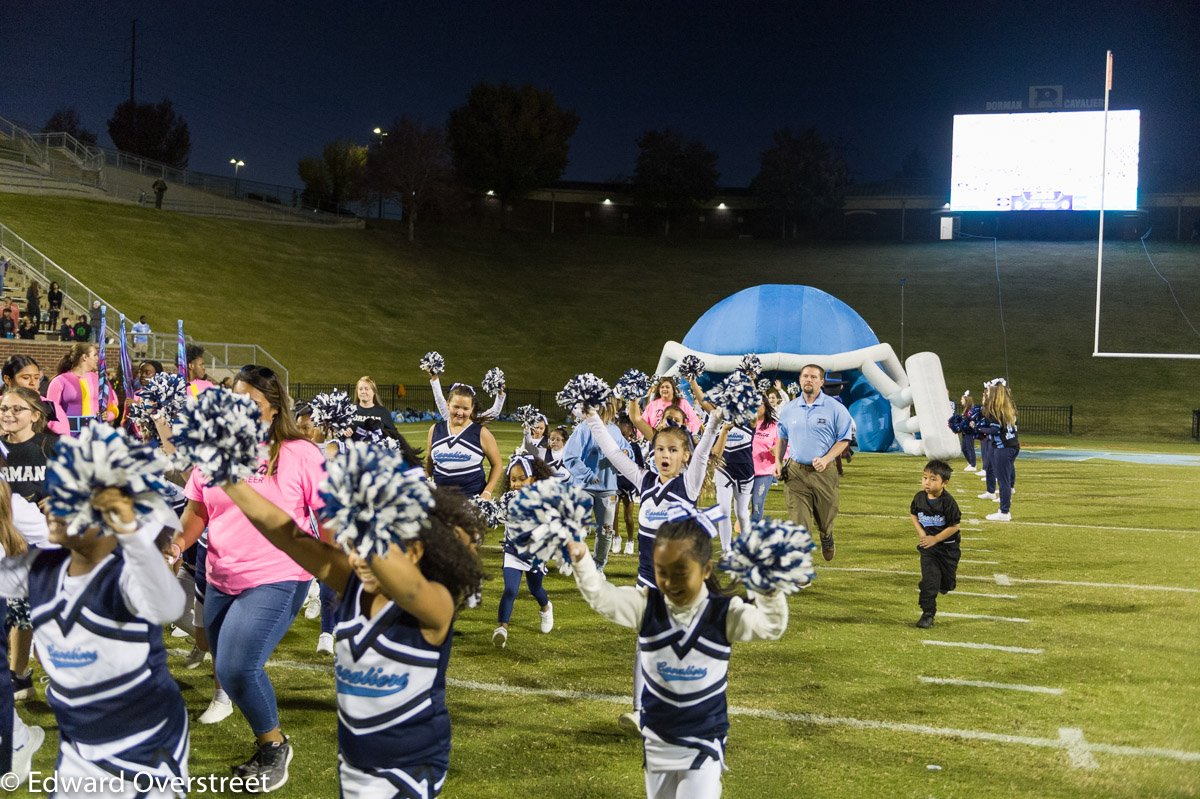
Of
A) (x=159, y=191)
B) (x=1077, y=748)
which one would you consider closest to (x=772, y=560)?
(x=1077, y=748)

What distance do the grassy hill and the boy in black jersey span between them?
1177 inches

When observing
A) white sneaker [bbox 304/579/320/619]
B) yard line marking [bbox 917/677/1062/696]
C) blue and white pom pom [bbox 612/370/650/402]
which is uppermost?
blue and white pom pom [bbox 612/370/650/402]

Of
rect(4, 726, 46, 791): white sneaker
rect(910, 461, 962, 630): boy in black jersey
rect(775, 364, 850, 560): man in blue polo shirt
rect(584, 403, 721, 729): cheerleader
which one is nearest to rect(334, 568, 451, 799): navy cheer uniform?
rect(4, 726, 46, 791): white sneaker

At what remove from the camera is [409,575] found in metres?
2.65

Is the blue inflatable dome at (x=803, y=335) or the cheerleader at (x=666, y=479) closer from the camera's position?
the cheerleader at (x=666, y=479)

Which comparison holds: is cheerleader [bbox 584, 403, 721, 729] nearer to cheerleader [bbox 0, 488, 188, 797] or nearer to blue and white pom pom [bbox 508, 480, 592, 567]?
blue and white pom pom [bbox 508, 480, 592, 567]

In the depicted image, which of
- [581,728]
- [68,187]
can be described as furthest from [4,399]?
[68,187]

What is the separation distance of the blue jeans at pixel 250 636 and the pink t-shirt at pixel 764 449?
307 inches

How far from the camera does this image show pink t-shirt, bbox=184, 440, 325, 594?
14.1ft

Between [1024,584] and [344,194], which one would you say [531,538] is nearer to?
[1024,584]

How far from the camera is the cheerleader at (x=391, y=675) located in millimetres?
2803

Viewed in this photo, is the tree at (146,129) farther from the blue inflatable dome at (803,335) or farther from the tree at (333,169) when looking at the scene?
the blue inflatable dome at (803,335)

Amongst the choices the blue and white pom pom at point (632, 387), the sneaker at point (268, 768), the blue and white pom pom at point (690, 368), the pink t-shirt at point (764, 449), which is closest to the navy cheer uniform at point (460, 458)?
the blue and white pom pom at point (632, 387)

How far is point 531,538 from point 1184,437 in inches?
1473
